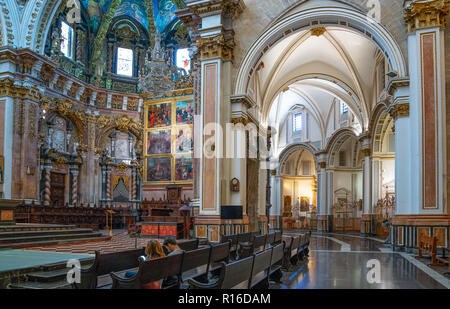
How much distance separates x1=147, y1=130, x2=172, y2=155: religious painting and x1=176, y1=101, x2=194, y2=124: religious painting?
116 centimetres

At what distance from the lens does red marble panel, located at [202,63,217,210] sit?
14938 mm

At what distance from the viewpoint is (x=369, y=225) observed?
22.4 metres

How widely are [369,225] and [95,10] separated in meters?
21.6

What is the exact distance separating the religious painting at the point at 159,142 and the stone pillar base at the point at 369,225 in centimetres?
1280

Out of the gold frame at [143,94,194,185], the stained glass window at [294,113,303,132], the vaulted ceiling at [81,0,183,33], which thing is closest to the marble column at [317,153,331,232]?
the stained glass window at [294,113,303,132]

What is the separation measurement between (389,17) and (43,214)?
677 inches

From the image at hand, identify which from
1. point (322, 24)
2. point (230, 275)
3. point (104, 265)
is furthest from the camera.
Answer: point (322, 24)

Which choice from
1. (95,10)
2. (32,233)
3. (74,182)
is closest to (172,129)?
(74,182)

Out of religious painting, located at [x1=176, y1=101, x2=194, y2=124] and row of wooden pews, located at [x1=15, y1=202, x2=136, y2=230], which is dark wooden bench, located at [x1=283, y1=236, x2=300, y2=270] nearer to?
row of wooden pews, located at [x1=15, y1=202, x2=136, y2=230]

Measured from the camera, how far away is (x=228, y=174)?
15.4 meters

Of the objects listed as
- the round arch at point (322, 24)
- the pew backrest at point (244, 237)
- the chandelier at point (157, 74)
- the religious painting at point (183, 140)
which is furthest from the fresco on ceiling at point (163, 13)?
the pew backrest at point (244, 237)

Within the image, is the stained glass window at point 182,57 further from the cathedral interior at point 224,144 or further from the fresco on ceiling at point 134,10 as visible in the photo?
the fresco on ceiling at point 134,10

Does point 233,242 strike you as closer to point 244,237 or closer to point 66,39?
point 244,237

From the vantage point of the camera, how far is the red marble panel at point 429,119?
11.8m
